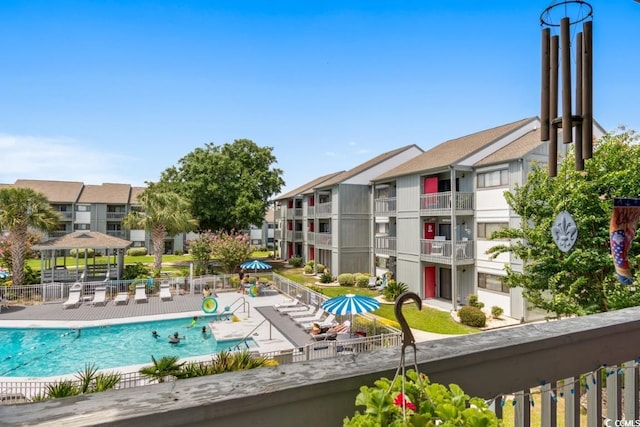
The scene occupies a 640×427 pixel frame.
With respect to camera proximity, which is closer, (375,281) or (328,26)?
(328,26)

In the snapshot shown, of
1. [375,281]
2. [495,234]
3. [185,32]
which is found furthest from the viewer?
[375,281]

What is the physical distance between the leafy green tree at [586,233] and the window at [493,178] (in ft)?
20.5

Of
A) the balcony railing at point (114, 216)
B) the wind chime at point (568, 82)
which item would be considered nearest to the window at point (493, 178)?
the wind chime at point (568, 82)

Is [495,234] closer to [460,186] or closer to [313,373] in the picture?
[460,186]

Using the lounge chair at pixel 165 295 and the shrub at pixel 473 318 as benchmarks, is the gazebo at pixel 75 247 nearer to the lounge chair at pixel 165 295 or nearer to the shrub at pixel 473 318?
the lounge chair at pixel 165 295

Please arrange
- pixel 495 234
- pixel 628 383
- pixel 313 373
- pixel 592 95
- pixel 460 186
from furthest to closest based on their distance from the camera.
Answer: pixel 460 186 < pixel 495 234 < pixel 592 95 < pixel 628 383 < pixel 313 373

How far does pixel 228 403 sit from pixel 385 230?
26.7 meters

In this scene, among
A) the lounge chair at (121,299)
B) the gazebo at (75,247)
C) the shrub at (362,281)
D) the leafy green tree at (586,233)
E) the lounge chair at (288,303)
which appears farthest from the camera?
the shrub at (362,281)

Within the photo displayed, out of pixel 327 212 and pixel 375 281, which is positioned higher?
pixel 327 212

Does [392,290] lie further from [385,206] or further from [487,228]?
[385,206]

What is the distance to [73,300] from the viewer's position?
1995 cm

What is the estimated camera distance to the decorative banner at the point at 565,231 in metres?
7.61

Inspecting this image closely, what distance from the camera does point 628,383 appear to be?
2.27 metres

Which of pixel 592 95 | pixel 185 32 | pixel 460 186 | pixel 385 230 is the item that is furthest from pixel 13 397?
pixel 385 230
